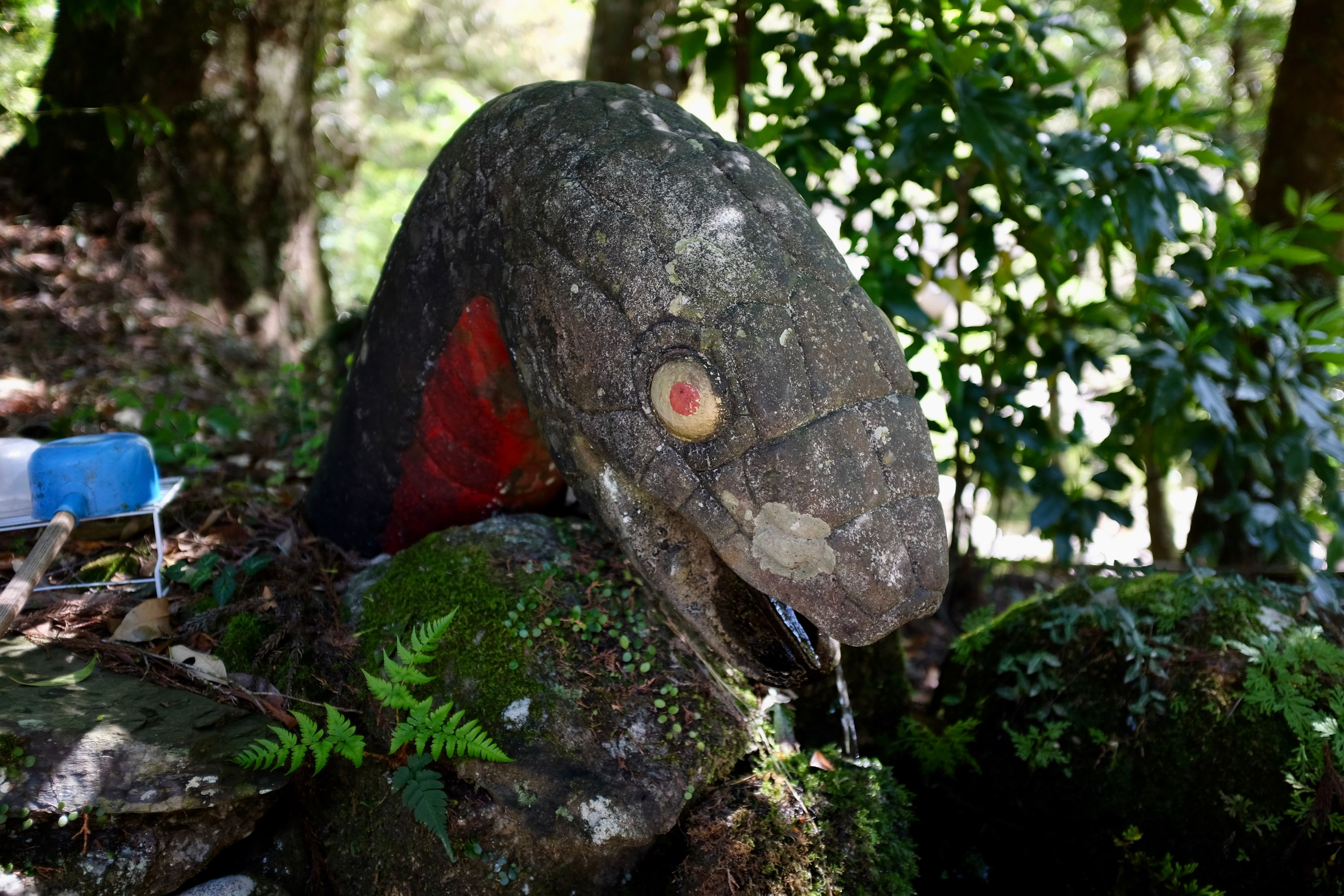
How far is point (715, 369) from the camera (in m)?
2.01

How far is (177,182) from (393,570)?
3.59m

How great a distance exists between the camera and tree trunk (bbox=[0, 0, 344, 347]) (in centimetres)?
463

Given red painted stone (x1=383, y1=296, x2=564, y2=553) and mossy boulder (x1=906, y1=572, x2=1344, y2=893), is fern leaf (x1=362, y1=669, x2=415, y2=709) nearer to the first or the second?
red painted stone (x1=383, y1=296, x2=564, y2=553)

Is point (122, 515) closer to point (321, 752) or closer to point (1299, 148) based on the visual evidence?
point (321, 752)

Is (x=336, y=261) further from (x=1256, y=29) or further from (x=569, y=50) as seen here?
(x=1256, y=29)

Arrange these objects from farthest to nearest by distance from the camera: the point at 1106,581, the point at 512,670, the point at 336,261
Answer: the point at 336,261, the point at 1106,581, the point at 512,670

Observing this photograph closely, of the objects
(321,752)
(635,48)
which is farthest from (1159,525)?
(321,752)

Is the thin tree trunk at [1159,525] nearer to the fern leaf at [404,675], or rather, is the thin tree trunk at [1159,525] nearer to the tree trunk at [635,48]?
the tree trunk at [635,48]

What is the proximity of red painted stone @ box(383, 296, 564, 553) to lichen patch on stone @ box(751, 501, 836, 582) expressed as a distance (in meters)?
0.89

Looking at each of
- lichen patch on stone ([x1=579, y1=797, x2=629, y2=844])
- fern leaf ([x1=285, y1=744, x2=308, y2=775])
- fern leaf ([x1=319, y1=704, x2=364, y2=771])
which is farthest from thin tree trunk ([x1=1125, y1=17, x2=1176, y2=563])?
fern leaf ([x1=285, y1=744, x2=308, y2=775])

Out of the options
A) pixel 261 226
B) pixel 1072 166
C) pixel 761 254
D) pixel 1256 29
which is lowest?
pixel 261 226

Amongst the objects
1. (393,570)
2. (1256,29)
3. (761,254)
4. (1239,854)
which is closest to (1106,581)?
(1239,854)

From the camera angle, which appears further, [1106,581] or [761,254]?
[1106,581]

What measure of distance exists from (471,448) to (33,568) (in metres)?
1.15
